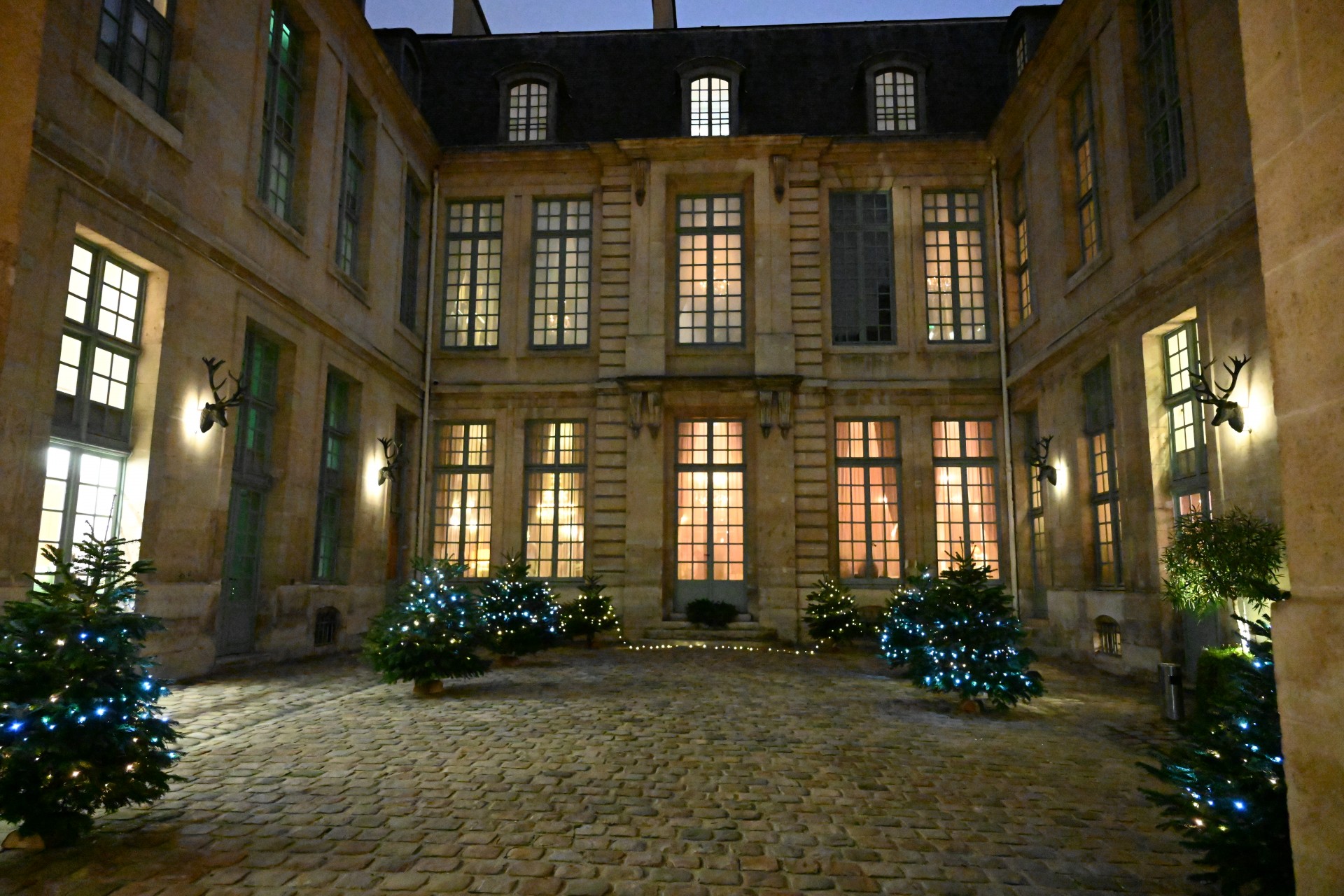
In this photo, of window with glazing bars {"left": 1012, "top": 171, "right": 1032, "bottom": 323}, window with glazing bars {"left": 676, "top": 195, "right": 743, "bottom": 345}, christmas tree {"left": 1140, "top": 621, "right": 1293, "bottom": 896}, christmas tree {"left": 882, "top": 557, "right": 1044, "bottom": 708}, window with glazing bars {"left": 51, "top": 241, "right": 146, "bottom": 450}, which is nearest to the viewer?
christmas tree {"left": 1140, "top": 621, "right": 1293, "bottom": 896}

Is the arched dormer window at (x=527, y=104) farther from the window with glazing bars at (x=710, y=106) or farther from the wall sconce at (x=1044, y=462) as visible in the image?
the wall sconce at (x=1044, y=462)

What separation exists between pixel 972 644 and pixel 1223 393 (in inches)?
143

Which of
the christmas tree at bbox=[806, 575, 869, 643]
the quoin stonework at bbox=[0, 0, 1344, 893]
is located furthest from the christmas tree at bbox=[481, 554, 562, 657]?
the christmas tree at bbox=[806, 575, 869, 643]

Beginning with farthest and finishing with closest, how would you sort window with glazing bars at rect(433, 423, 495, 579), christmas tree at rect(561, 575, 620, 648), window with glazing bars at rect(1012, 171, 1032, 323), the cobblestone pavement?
1. window with glazing bars at rect(433, 423, 495, 579)
2. window with glazing bars at rect(1012, 171, 1032, 323)
3. christmas tree at rect(561, 575, 620, 648)
4. the cobblestone pavement

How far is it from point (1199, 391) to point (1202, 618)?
243cm

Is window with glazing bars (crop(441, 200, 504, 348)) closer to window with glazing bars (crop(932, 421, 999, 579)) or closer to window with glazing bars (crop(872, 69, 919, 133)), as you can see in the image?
window with glazing bars (crop(872, 69, 919, 133))

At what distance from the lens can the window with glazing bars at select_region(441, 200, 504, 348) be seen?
16375mm

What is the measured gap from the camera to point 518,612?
10914 millimetres

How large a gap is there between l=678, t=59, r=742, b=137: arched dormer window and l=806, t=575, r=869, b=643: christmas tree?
8932 millimetres

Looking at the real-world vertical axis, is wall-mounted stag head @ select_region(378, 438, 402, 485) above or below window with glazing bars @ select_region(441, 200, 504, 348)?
below

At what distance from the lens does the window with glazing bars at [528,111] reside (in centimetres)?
1675

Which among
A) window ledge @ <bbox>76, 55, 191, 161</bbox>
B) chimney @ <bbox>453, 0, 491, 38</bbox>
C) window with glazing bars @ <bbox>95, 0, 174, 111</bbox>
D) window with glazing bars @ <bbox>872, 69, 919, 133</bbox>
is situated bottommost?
window ledge @ <bbox>76, 55, 191, 161</bbox>

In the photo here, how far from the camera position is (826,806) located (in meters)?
4.66

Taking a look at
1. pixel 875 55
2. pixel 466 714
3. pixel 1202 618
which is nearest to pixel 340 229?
pixel 466 714
